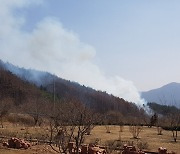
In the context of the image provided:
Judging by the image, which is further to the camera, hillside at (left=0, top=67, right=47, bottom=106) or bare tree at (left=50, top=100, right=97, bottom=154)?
hillside at (left=0, top=67, right=47, bottom=106)

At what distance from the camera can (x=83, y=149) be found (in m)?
15.0

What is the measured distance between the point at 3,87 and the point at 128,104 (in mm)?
33345

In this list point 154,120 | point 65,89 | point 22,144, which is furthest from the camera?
point 65,89

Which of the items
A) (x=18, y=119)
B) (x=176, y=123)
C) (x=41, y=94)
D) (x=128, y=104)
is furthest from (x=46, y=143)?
(x=128, y=104)

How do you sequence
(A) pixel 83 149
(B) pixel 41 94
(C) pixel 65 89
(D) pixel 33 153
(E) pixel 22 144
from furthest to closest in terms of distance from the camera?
(C) pixel 65 89, (B) pixel 41 94, (E) pixel 22 144, (D) pixel 33 153, (A) pixel 83 149

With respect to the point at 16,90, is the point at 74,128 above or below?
below


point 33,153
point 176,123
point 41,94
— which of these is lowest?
point 33,153

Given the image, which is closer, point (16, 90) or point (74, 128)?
point (74, 128)

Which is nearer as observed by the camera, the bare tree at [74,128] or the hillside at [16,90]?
the bare tree at [74,128]

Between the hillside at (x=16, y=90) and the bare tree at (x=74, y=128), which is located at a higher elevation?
the hillside at (x=16, y=90)

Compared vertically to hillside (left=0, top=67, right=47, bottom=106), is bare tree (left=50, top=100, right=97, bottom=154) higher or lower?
Answer: lower

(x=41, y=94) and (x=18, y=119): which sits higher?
(x=41, y=94)

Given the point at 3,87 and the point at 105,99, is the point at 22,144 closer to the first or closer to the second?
the point at 3,87

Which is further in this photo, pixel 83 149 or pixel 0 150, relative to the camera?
pixel 0 150
